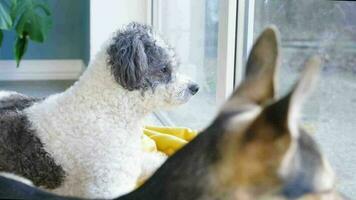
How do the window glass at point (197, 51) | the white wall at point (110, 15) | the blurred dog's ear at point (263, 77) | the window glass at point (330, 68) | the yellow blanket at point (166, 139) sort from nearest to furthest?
1. the blurred dog's ear at point (263, 77)
2. the window glass at point (330, 68)
3. the yellow blanket at point (166, 139)
4. the window glass at point (197, 51)
5. the white wall at point (110, 15)

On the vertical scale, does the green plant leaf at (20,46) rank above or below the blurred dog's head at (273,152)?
below

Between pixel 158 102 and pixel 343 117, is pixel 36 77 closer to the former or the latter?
pixel 158 102

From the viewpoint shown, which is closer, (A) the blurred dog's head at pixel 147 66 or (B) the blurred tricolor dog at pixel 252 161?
(B) the blurred tricolor dog at pixel 252 161

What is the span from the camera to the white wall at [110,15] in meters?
3.93

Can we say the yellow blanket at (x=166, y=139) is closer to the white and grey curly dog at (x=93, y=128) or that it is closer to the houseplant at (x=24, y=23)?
the white and grey curly dog at (x=93, y=128)

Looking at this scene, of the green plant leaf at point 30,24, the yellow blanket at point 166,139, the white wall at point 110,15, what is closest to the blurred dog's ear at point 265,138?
the yellow blanket at point 166,139

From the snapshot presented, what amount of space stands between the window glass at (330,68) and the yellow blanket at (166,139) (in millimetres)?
519

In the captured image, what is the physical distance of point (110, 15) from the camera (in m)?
3.95

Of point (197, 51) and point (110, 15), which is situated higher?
point (110, 15)

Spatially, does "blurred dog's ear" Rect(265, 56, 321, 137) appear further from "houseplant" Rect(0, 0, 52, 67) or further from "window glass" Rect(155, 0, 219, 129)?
"houseplant" Rect(0, 0, 52, 67)

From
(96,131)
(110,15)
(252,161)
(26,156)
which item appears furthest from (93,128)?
(110,15)

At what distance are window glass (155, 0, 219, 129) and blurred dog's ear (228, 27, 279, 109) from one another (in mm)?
1445

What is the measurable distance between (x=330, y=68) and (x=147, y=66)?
0.56 m

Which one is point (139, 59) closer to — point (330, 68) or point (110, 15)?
point (330, 68)
